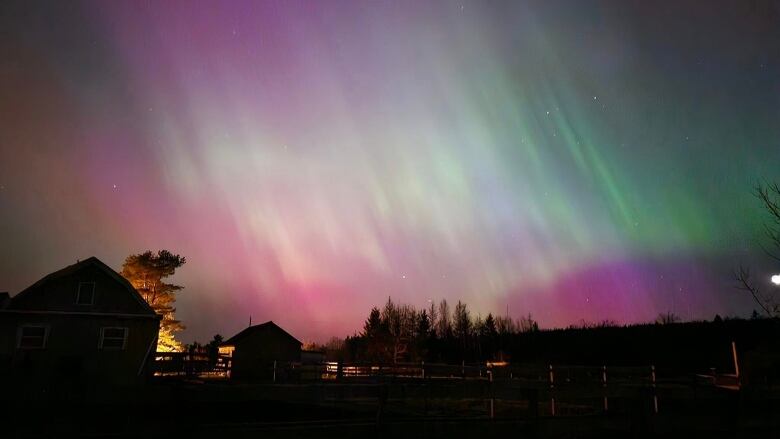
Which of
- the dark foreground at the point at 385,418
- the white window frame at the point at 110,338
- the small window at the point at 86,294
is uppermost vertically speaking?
the small window at the point at 86,294

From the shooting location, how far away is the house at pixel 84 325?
28.0m

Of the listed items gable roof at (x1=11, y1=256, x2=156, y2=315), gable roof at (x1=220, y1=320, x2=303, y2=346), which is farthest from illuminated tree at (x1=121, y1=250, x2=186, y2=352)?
gable roof at (x1=11, y1=256, x2=156, y2=315)

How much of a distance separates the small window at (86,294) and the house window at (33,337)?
208 cm

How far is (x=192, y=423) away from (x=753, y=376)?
75.7ft

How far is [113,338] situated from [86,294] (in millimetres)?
2819

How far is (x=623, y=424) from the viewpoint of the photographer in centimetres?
1052

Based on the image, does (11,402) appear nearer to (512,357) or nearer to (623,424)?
(623,424)

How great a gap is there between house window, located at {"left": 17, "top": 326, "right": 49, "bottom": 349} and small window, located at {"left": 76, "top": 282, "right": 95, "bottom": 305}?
2082 mm

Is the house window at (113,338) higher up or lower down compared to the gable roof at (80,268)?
lower down

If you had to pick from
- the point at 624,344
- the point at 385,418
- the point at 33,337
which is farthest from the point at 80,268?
the point at 624,344

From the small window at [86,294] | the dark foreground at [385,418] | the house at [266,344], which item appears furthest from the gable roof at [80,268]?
the dark foreground at [385,418]

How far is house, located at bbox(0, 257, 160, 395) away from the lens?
92.0ft

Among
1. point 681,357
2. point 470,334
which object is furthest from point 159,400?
point 470,334

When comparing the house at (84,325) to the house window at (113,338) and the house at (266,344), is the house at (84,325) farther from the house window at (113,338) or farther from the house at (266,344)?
the house at (266,344)
